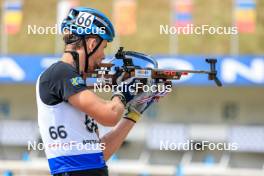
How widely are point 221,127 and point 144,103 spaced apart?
1338 centimetres

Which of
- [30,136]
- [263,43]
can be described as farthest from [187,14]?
[263,43]

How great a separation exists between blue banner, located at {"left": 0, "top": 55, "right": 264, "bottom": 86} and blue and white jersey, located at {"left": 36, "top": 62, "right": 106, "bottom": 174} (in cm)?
1149

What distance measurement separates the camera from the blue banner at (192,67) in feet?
52.0

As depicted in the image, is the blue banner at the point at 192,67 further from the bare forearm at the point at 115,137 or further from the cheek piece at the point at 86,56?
the cheek piece at the point at 86,56

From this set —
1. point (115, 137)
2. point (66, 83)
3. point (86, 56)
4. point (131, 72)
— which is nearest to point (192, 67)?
point (115, 137)

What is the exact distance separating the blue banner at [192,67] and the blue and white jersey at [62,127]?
1149 cm

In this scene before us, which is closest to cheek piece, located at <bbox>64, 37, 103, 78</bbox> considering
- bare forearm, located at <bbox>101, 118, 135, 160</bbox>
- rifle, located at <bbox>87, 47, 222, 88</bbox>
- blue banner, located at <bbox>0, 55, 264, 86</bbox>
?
rifle, located at <bbox>87, 47, 222, 88</bbox>

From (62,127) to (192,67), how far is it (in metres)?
12.6

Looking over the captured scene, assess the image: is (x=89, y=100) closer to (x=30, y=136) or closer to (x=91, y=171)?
(x=91, y=171)

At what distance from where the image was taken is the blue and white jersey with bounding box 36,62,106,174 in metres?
3.68

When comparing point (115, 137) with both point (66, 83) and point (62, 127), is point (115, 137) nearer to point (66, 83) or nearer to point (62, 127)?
point (62, 127)

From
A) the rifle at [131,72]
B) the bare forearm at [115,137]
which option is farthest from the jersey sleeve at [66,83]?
the bare forearm at [115,137]

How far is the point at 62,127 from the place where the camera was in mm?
3725

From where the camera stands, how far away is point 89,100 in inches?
142
